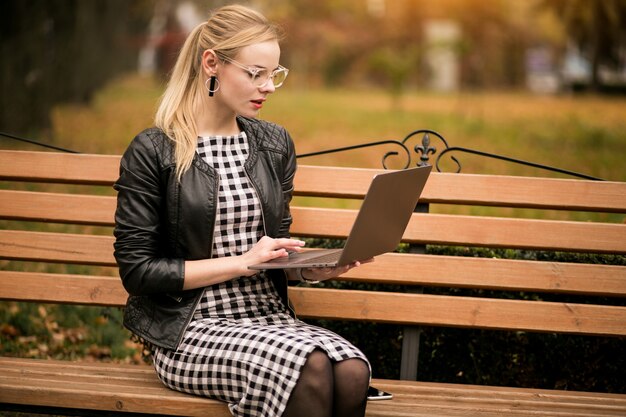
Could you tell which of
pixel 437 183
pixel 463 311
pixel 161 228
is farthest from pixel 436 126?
pixel 161 228

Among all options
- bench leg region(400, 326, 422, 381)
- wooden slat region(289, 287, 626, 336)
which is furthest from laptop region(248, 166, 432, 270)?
bench leg region(400, 326, 422, 381)

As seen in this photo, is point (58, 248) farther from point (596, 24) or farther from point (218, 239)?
point (596, 24)

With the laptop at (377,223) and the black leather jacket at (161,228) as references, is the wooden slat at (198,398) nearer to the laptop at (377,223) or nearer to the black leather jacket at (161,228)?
the black leather jacket at (161,228)

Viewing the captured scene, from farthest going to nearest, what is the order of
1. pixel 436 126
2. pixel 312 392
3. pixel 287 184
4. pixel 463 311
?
pixel 436 126
pixel 463 311
pixel 287 184
pixel 312 392

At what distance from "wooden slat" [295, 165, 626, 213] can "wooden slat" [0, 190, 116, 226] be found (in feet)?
2.87

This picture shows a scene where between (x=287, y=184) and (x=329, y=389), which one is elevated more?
(x=287, y=184)

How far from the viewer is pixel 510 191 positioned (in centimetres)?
355

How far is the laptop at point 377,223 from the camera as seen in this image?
8.59 feet

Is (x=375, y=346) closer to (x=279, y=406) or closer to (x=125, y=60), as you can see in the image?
(x=279, y=406)

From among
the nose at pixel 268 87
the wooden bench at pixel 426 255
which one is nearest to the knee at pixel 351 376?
the wooden bench at pixel 426 255

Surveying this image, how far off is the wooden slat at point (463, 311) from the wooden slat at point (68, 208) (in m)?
0.87

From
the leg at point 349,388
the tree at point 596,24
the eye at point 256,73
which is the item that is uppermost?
the tree at point 596,24

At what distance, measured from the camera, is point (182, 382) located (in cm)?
291

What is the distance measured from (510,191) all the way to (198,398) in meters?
1.56
